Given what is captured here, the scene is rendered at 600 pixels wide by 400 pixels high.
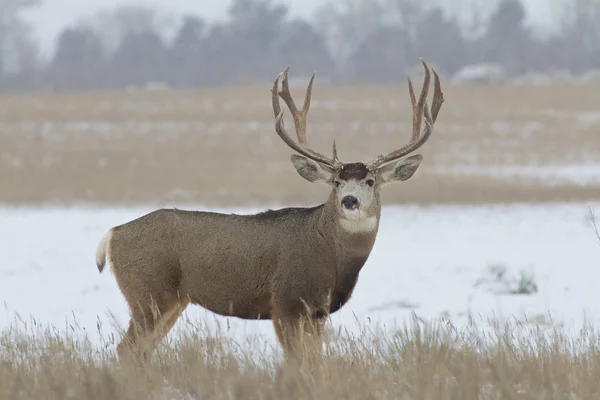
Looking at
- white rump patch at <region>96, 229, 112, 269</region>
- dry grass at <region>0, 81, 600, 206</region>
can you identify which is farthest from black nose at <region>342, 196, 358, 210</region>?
dry grass at <region>0, 81, 600, 206</region>

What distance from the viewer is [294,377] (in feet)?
17.1

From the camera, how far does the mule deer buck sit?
7.08 metres

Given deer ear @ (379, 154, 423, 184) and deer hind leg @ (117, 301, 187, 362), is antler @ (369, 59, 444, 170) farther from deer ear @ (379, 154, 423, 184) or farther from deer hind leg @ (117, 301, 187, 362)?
deer hind leg @ (117, 301, 187, 362)

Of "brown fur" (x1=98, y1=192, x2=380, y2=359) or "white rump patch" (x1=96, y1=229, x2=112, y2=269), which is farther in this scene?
"white rump patch" (x1=96, y1=229, x2=112, y2=269)

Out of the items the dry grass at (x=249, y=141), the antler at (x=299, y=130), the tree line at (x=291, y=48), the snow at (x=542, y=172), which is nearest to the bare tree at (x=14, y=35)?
the tree line at (x=291, y=48)

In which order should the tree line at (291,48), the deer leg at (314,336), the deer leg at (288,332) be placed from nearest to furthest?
the deer leg at (314,336)
the deer leg at (288,332)
the tree line at (291,48)

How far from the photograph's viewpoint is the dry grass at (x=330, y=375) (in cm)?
514

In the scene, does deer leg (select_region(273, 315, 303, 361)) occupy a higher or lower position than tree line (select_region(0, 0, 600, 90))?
lower

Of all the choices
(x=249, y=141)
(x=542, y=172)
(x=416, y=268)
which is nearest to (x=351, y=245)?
(x=416, y=268)

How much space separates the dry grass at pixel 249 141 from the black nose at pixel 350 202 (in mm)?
14252

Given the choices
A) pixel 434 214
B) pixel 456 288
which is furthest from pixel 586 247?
pixel 434 214

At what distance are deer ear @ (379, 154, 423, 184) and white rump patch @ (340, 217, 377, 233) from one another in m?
0.42

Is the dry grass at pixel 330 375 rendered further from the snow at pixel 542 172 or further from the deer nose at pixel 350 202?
the snow at pixel 542 172

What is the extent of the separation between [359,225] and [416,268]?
609 centimetres
